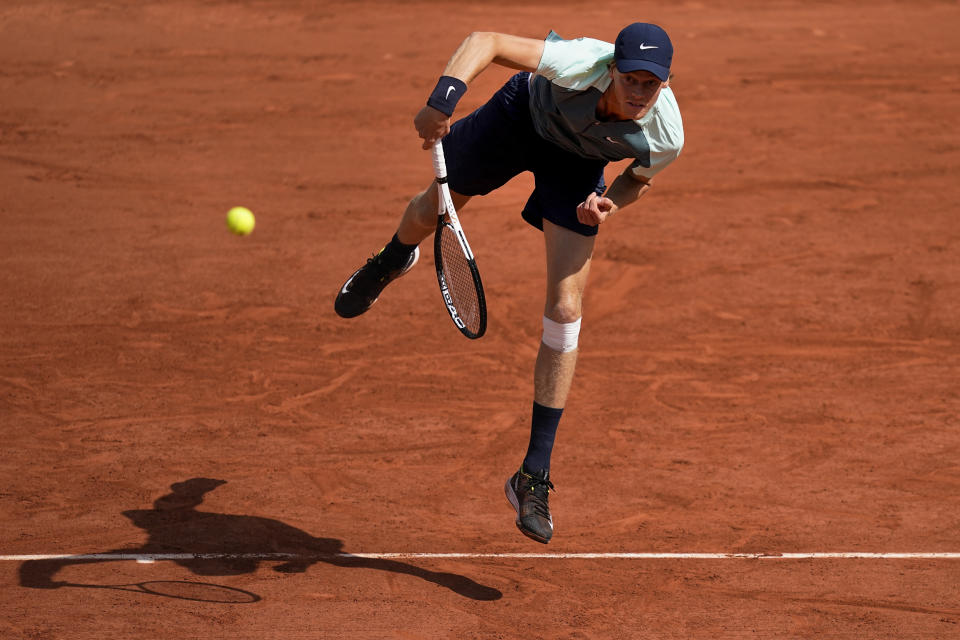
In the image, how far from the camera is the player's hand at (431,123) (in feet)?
17.6

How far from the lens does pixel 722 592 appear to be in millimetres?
6078

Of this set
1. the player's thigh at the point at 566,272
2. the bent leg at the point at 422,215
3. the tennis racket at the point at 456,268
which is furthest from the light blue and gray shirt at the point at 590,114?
the bent leg at the point at 422,215

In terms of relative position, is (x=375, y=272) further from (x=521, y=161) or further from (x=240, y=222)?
(x=521, y=161)

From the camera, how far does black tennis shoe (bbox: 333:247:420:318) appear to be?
6906 millimetres

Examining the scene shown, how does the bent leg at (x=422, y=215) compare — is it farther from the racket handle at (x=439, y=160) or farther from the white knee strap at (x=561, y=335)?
the white knee strap at (x=561, y=335)

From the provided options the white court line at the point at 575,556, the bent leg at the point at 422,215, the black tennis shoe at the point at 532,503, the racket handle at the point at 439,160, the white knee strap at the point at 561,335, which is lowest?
the white court line at the point at 575,556

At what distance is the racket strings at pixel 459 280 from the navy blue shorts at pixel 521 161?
1.20 feet

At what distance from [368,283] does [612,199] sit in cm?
180

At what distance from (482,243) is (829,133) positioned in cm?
495

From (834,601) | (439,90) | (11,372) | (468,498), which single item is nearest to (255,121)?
(11,372)

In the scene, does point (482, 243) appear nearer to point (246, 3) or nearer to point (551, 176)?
point (551, 176)

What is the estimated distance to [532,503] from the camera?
5820mm

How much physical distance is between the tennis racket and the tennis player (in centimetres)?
22

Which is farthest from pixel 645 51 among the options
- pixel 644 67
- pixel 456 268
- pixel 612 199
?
pixel 456 268
